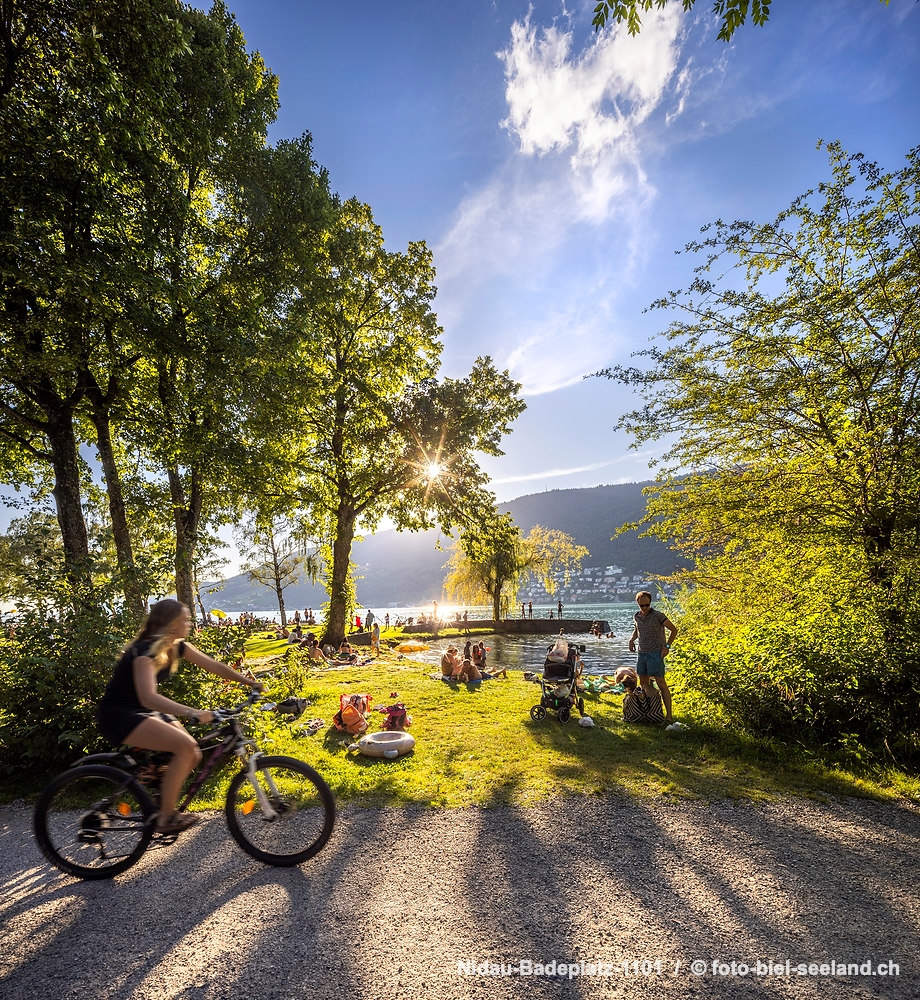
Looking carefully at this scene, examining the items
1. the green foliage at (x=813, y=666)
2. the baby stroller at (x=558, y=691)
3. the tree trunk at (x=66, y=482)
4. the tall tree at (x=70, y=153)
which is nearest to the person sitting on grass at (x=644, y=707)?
the green foliage at (x=813, y=666)

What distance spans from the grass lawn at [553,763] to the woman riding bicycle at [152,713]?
2.18m

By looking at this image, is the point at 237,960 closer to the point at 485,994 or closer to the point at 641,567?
the point at 485,994

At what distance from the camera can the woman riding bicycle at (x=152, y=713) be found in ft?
12.0

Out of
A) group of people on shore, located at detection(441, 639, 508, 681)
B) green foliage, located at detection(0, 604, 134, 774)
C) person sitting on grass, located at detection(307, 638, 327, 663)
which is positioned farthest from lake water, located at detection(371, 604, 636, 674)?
green foliage, located at detection(0, 604, 134, 774)

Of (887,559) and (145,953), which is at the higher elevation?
(887,559)

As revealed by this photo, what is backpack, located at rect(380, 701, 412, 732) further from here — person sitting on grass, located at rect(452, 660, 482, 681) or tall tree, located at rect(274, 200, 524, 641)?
tall tree, located at rect(274, 200, 524, 641)

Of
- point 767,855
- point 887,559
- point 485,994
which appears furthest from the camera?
point 887,559

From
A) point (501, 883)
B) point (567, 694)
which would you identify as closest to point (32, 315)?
point (501, 883)

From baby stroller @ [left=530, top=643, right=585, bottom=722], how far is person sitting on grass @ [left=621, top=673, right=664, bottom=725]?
97 cm

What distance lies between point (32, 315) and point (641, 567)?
176m

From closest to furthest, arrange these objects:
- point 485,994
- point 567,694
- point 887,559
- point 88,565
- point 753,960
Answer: point 485,994 < point 753,960 < point 88,565 < point 887,559 < point 567,694

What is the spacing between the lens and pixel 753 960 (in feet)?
9.62

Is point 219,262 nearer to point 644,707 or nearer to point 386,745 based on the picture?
point 386,745

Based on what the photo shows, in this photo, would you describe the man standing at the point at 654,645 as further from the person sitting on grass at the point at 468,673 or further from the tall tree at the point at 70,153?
the tall tree at the point at 70,153
